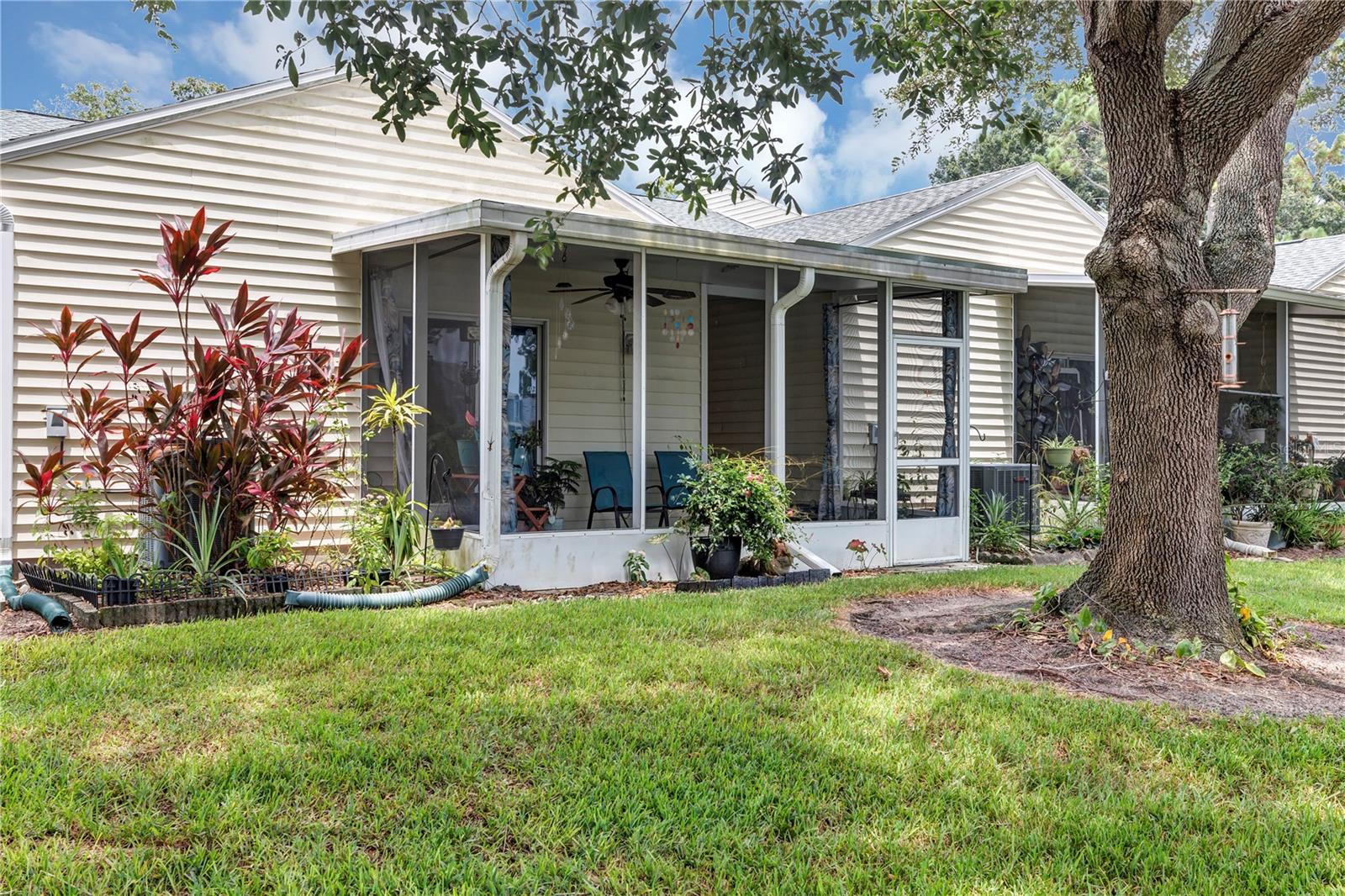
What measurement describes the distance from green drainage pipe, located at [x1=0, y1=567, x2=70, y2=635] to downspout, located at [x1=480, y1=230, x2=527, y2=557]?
8.33 feet

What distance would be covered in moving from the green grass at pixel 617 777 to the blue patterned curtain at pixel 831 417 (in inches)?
154

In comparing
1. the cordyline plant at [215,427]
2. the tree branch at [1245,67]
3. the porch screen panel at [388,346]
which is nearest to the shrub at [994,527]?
the tree branch at [1245,67]

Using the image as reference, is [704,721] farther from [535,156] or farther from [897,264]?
[535,156]

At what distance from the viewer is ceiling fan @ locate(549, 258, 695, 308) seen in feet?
28.6

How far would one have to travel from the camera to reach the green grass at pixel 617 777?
253 centimetres

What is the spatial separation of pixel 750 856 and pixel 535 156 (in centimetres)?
790

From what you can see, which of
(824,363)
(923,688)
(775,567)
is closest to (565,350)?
(824,363)

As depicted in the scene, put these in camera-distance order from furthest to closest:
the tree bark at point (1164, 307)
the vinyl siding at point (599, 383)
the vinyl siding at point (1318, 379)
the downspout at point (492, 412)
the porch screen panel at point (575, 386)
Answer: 1. the vinyl siding at point (1318, 379)
2. the vinyl siding at point (599, 383)
3. the porch screen panel at point (575, 386)
4. the downspout at point (492, 412)
5. the tree bark at point (1164, 307)

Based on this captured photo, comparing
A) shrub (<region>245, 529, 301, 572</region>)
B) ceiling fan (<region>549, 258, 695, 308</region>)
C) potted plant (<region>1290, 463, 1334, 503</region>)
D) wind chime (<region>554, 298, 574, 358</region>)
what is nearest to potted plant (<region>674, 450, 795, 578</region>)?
ceiling fan (<region>549, 258, 695, 308</region>)

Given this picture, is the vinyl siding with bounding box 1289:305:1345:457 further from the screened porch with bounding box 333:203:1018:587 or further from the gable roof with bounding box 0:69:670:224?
the gable roof with bounding box 0:69:670:224

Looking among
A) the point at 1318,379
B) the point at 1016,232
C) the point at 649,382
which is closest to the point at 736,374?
the point at 649,382

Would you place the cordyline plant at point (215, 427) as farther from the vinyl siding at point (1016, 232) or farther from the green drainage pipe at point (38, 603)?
the vinyl siding at point (1016, 232)

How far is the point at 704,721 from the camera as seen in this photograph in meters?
3.63

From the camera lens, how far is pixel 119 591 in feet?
18.5
